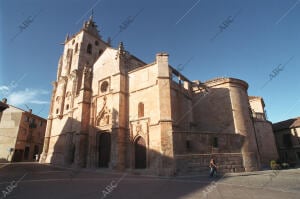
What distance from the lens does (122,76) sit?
746 inches

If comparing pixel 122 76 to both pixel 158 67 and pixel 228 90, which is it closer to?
pixel 158 67

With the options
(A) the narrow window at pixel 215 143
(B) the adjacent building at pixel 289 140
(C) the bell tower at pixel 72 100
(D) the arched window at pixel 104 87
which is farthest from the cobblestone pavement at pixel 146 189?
(B) the adjacent building at pixel 289 140

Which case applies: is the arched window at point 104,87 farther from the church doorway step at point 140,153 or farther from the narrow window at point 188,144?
the narrow window at point 188,144

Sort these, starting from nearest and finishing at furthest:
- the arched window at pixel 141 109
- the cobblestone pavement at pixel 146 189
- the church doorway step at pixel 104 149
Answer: the cobblestone pavement at pixel 146 189, the arched window at pixel 141 109, the church doorway step at pixel 104 149

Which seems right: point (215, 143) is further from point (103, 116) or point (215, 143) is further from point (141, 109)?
point (103, 116)

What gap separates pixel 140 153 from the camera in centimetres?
1611

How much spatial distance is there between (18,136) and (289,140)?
146ft

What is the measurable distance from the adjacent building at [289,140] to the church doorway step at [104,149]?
84.5 feet

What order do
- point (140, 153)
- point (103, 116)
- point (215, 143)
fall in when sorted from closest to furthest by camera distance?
1. point (215, 143)
2. point (140, 153)
3. point (103, 116)

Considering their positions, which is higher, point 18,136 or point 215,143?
point 18,136

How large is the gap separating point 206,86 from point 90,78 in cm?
1471

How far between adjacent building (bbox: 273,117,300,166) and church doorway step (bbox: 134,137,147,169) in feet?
76.4

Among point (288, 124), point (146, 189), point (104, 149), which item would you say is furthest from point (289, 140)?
point (146, 189)

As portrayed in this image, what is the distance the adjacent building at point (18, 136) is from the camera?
29672 millimetres
